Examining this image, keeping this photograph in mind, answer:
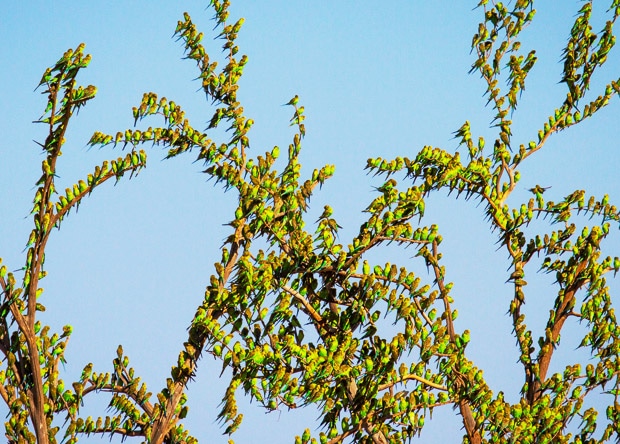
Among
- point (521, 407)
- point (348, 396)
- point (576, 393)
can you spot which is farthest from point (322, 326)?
point (576, 393)

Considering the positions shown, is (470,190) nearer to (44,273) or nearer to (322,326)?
(322,326)

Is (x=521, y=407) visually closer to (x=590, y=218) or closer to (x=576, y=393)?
(x=576, y=393)

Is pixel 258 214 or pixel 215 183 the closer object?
pixel 258 214

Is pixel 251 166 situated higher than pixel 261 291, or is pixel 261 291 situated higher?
pixel 251 166

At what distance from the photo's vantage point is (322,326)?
697cm

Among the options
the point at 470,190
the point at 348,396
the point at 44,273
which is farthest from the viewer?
the point at 470,190

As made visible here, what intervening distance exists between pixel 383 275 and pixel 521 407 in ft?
5.22

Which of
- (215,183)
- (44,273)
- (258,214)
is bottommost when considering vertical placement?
(44,273)

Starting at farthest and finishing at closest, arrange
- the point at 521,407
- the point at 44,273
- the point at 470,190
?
the point at 470,190 → the point at 521,407 → the point at 44,273

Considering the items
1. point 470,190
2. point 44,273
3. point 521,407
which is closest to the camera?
point 44,273

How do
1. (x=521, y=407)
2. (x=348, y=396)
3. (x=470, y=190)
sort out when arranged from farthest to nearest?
(x=470, y=190) → (x=521, y=407) → (x=348, y=396)

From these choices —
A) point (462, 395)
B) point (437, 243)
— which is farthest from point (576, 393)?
point (437, 243)

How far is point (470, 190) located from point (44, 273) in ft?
12.3

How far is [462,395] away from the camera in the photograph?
6.96 m
